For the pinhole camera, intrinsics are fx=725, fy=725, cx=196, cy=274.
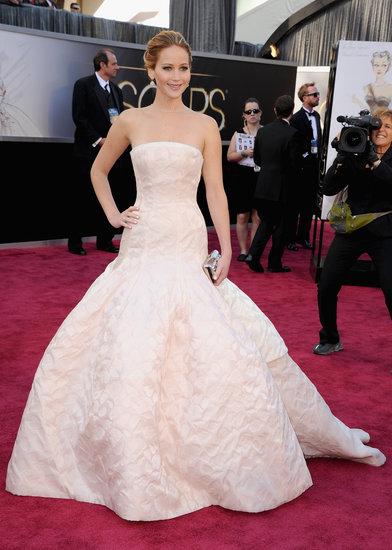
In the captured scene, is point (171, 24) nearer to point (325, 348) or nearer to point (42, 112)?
point (42, 112)

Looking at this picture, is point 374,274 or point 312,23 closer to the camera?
point 374,274

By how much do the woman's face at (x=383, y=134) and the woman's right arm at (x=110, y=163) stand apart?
71.2 inches

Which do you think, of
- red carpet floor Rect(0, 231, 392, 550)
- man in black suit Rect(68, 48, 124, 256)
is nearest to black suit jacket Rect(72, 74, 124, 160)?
man in black suit Rect(68, 48, 124, 256)

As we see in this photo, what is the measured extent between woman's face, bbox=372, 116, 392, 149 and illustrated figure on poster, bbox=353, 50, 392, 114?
2.12m

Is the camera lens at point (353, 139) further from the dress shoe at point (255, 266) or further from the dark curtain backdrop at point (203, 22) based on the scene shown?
the dark curtain backdrop at point (203, 22)

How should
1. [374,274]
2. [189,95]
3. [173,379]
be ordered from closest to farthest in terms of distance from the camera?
1. [173,379]
2. [374,274]
3. [189,95]

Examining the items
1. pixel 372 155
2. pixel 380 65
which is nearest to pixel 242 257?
pixel 380 65

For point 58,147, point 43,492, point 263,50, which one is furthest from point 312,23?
point 43,492

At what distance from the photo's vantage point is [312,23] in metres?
10.9

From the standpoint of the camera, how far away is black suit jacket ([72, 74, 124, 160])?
6773 millimetres

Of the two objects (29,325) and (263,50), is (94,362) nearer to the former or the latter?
(29,325)

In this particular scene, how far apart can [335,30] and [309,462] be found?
29.9ft

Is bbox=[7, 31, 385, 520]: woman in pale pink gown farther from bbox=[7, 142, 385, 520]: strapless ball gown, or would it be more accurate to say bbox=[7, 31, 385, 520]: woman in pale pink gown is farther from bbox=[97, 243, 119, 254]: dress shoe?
bbox=[97, 243, 119, 254]: dress shoe

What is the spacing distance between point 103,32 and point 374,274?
15.3ft
